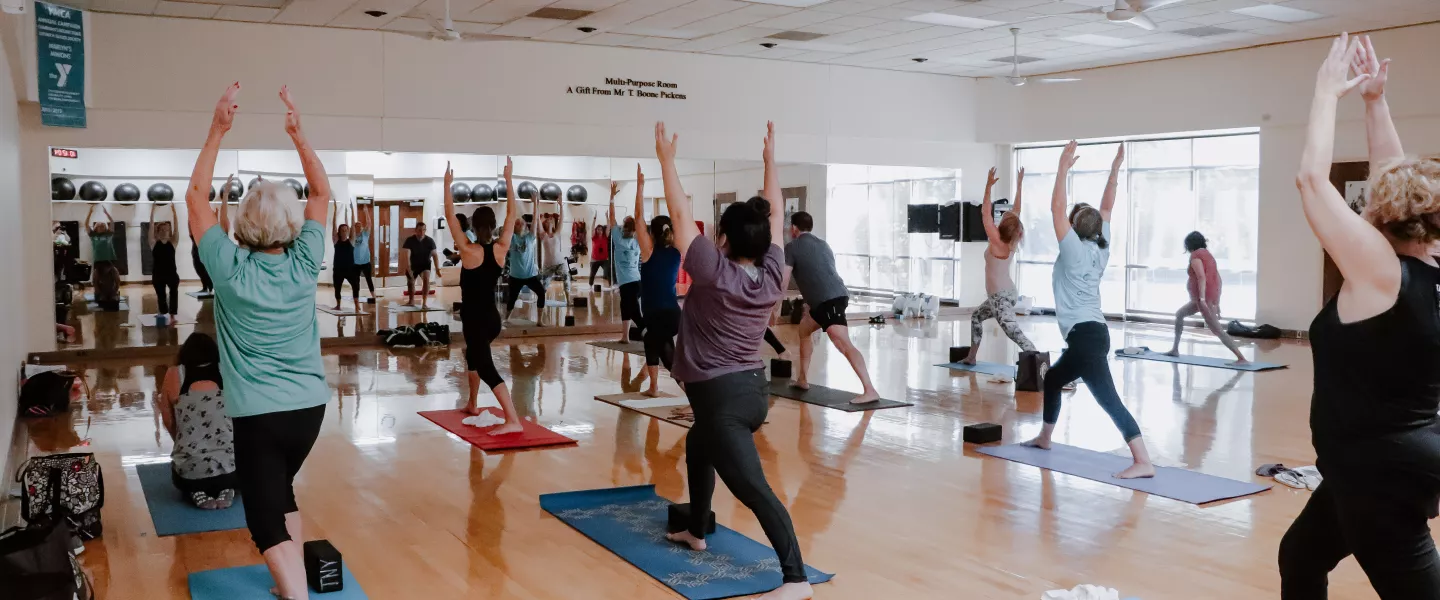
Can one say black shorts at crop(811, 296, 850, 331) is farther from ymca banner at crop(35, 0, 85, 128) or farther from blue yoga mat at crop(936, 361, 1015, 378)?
ymca banner at crop(35, 0, 85, 128)

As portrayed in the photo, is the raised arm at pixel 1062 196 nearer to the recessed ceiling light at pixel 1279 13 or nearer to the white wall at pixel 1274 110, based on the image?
the recessed ceiling light at pixel 1279 13

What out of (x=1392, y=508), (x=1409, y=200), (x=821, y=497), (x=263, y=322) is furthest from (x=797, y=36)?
(x=1392, y=508)

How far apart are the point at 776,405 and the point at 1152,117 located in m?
8.26

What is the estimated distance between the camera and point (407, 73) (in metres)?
11.7

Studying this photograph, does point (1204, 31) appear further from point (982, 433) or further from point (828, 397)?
point (982, 433)

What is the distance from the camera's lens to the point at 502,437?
21.6 ft

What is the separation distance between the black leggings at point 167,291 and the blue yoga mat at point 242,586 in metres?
7.91

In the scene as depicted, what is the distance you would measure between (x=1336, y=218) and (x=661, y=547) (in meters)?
2.85

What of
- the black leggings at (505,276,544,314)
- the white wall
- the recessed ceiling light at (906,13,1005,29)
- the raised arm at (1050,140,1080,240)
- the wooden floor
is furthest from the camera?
the black leggings at (505,276,544,314)

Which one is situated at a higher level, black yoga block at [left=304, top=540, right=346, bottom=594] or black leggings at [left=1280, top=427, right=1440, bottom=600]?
black leggings at [left=1280, top=427, right=1440, bottom=600]

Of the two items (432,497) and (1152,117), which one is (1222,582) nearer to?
(432,497)

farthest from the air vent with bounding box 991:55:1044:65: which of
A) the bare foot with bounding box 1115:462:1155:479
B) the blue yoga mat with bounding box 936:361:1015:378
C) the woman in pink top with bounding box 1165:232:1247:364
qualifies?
the bare foot with bounding box 1115:462:1155:479

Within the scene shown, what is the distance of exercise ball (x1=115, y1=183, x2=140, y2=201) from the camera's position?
10.5 meters

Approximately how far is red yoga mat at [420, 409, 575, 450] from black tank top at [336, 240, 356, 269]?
516cm
